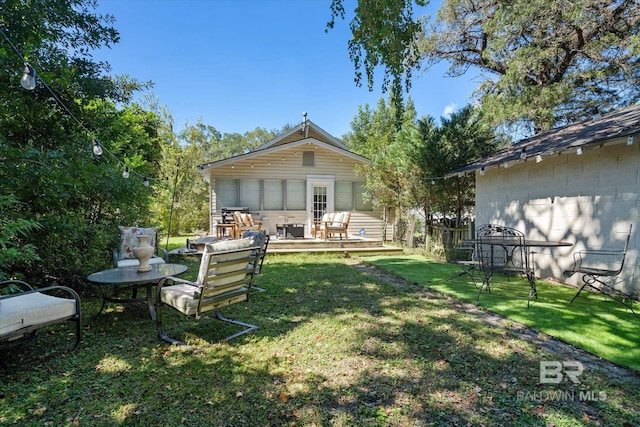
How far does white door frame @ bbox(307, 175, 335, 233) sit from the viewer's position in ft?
39.6

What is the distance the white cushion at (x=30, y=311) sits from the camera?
8.54ft

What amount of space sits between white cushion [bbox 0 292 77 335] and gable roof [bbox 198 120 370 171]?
8098mm

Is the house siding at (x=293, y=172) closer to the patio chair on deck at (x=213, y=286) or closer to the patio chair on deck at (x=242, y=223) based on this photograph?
the patio chair on deck at (x=242, y=223)

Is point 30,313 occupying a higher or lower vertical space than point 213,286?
lower

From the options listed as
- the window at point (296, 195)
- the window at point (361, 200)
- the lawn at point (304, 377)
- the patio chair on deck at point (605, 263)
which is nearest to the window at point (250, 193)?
→ the window at point (296, 195)

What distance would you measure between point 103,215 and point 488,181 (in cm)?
869

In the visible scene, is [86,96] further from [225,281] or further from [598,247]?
[598,247]

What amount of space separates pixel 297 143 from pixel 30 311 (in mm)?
9656

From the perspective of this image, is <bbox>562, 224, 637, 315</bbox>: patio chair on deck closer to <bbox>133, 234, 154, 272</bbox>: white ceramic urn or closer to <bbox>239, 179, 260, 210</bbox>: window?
<bbox>133, 234, 154, 272</bbox>: white ceramic urn

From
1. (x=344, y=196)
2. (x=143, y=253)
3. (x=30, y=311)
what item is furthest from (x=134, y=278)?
Answer: (x=344, y=196)

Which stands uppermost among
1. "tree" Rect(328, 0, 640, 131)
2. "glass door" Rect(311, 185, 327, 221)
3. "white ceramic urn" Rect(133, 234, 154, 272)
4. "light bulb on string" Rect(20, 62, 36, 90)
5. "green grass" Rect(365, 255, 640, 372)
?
"tree" Rect(328, 0, 640, 131)

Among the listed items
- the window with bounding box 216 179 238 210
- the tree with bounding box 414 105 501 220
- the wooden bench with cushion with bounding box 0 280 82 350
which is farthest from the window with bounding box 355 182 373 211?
the wooden bench with cushion with bounding box 0 280 82 350

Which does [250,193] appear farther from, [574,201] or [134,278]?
[574,201]

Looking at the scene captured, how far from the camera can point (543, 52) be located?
1078 cm
